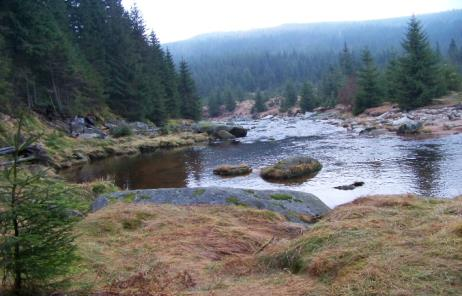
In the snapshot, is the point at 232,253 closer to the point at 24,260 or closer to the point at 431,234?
the point at 431,234

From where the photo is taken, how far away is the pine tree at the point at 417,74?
47.8m

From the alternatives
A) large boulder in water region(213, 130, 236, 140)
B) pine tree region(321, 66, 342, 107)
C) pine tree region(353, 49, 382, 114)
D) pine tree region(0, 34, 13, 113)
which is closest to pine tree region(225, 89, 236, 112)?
pine tree region(321, 66, 342, 107)

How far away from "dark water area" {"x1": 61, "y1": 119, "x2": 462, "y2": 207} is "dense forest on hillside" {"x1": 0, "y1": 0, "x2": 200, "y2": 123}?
8.40 m

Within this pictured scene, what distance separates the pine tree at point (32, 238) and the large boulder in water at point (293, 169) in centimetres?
1545

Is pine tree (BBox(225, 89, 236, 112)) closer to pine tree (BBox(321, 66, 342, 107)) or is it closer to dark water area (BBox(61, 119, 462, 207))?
pine tree (BBox(321, 66, 342, 107))

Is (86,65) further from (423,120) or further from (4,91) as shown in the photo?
(423,120)

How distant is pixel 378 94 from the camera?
56406 millimetres

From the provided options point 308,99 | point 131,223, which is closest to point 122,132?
point 131,223

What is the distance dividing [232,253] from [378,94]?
2065 inches

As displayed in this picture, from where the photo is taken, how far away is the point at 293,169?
818 inches

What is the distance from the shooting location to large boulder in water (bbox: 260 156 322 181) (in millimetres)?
20469

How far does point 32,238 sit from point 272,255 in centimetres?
351

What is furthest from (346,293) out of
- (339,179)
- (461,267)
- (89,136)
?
(89,136)

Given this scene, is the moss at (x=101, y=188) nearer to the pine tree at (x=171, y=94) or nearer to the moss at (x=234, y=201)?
the moss at (x=234, y=201)
